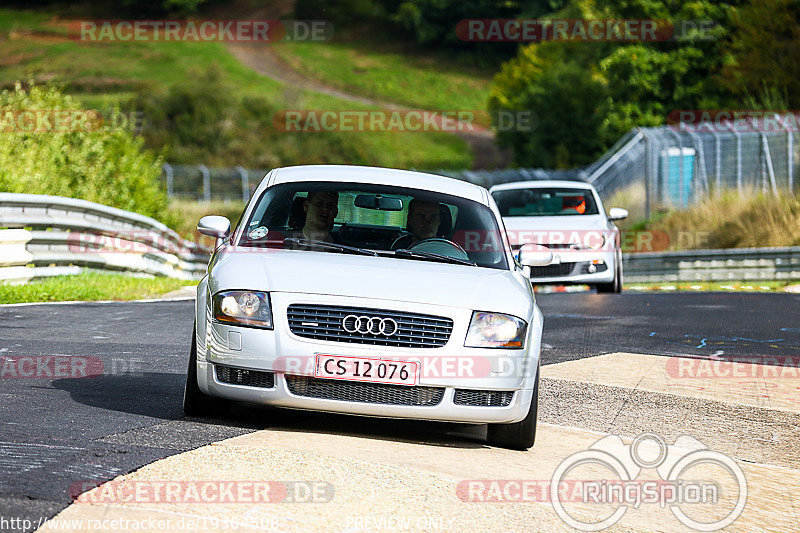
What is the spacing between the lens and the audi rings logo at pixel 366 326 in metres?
6.68

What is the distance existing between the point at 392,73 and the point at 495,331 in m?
101

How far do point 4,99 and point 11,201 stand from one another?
7853 millimetres

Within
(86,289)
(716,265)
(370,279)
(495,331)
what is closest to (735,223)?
(716,265)

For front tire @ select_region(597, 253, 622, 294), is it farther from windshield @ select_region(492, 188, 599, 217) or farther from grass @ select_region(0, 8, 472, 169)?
grass @ select_region(0, 8, 472, 169)

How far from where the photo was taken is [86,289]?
15.8 meters

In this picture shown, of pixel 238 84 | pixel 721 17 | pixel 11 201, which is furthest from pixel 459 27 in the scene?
pixel 11 201

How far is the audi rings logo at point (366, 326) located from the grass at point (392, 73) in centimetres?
9128

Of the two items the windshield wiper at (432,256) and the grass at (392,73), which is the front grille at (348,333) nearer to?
the windshield wiper at (432,256)

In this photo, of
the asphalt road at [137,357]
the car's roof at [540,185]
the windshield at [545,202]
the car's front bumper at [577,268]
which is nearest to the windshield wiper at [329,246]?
the asphalt road at [137,357]

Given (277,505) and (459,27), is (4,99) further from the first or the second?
(459,27)

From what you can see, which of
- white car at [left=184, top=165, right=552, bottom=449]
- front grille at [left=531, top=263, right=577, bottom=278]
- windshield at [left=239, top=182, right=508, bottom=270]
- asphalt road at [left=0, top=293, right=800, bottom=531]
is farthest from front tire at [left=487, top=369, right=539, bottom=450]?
front grille at [left=531, top=263, right=577, bottom=278]

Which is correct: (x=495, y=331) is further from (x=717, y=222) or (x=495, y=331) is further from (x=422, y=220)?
(x=717, y=222)

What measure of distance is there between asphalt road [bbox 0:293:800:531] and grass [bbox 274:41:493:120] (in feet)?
270

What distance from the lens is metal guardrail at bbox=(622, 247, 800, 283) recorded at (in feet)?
73.6
